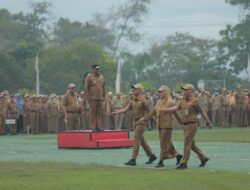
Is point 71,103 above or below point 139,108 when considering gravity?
above

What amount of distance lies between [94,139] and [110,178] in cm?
1040

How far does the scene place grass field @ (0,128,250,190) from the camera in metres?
15.6

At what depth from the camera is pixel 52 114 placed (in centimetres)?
4353

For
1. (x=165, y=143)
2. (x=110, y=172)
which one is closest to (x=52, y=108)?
(x=165, y=143)

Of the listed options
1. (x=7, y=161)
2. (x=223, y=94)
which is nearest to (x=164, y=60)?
(x=223, y=94)

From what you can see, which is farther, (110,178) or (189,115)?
(189,115)

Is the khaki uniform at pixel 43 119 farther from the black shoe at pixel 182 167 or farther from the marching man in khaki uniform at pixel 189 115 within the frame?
the black shoe at pixel 182 167

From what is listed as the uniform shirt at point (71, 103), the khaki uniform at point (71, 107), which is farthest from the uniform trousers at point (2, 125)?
the uniform shirt at point (71, 103)

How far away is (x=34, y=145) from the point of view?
29969 mm

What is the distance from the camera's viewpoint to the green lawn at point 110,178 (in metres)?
15.5

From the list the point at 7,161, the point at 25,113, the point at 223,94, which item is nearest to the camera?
the point at 7,161

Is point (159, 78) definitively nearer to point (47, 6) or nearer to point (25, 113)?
point (47, 6)

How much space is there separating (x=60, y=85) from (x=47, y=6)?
27608mm

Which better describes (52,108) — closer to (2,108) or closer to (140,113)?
(2,108)
